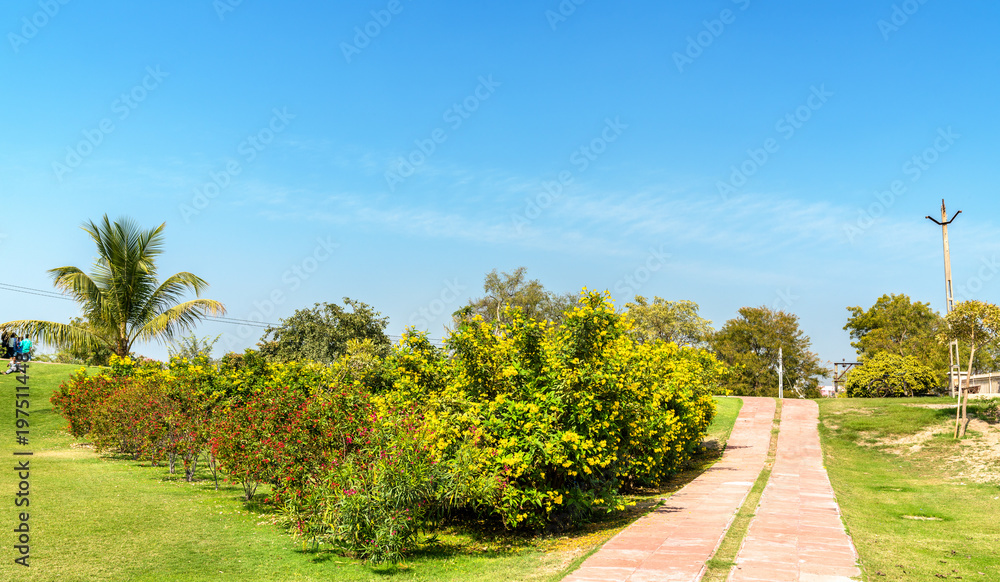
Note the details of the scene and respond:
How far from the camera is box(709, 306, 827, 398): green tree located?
48.2 meters

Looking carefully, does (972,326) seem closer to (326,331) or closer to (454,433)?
(454,433)

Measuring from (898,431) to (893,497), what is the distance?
30.2 feet

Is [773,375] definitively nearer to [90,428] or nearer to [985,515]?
[985,515]

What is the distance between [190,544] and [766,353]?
4864 cm

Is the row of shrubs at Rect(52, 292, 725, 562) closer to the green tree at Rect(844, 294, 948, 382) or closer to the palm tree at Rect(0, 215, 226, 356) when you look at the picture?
the palm tree at Rect(0, 215, 226, 356)

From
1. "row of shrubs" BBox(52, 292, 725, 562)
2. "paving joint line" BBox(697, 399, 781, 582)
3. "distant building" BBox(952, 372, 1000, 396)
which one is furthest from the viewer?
"distant building" BBox(952, 372, 1000, 396)

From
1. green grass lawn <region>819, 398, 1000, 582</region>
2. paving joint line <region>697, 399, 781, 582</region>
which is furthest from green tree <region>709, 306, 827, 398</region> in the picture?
paving joint line <region>697, 399, 781, 582</region>

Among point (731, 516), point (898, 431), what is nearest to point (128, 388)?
point (731, 516)

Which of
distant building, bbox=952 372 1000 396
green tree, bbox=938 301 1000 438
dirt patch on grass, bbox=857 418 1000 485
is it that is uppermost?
green tree, bbox=938 301 1000 438

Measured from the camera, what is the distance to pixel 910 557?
7.45 metres

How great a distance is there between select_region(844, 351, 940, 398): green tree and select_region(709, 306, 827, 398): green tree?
17.6 m

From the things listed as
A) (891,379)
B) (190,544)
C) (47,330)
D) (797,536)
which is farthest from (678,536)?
(891,379)

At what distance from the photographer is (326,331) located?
119 ft

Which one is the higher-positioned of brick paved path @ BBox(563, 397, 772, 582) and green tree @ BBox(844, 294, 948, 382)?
green tree @ BBox(844, 294, 948, 382)
